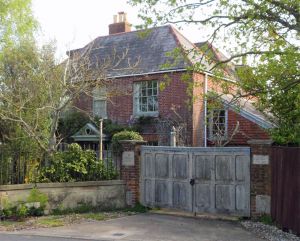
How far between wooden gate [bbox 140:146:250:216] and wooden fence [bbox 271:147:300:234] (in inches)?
39.2

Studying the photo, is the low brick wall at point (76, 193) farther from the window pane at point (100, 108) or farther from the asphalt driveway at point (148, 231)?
the window pane at point (100, 108)

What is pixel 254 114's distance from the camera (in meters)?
19.0

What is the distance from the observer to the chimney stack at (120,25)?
24625 millimetres

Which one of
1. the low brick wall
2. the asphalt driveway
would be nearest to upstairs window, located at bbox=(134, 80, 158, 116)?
the low brick wall

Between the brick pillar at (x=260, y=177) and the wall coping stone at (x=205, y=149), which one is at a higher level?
the wall coping stone at (x=205, y=149)

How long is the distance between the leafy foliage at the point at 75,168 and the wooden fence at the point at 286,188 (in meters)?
5.00

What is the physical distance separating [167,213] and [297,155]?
14.7ft

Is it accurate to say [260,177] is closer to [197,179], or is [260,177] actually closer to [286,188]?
[286,188]

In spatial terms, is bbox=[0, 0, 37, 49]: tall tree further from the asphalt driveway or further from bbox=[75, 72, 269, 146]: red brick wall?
the asphalt driveway

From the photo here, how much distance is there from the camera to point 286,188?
31.1ft

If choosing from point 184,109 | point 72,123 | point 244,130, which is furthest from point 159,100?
point 72,123

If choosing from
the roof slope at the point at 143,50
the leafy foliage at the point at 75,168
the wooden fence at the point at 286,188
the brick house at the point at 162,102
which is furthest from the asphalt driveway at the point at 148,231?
the roof slope at the point at 143,50

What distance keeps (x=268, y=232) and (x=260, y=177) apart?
5.21ft

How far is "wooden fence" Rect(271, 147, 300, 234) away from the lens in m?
9.05
